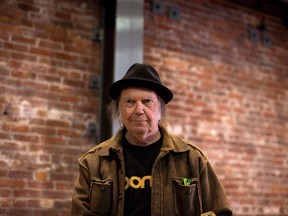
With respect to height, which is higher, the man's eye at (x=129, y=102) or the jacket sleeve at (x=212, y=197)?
the man's eye at (x=129, y=102)

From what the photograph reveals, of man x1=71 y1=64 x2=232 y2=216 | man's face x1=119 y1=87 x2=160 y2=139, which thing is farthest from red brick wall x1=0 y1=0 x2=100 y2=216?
man's face x1=119 y1=87 x2=160 y2=139

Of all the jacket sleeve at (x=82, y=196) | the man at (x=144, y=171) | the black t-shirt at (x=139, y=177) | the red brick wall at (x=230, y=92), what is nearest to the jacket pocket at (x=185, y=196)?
the man at (x=144, y=171)

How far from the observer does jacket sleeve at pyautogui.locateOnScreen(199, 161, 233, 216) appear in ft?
6.76

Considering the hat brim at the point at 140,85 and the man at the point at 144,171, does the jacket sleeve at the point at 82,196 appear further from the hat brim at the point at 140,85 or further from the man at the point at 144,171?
the hat brim at the point at 140,85

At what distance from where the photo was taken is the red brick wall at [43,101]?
135 inches

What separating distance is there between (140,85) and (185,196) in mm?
592

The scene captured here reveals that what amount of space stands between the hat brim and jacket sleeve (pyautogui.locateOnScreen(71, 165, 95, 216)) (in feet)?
1.44

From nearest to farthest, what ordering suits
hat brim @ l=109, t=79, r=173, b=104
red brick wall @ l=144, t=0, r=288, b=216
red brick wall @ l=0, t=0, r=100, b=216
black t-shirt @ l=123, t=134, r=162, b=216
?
black t-shirt @ l=123, t=134, r=162, b=216, hat brim @ l=109, t=79, r=173, b=104, red brick wall @ l=0, t=0, r=100, b=216, red brick wall @ l=144, t=0, r=288, b=216

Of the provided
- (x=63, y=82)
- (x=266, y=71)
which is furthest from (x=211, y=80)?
(x=63, y=82)

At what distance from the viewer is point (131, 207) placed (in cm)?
201

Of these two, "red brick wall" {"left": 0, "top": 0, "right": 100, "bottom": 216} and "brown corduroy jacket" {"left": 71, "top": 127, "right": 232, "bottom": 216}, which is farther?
"red brick wall" {"left": 0, "top": 0, "right": 100, "bottom": 216}

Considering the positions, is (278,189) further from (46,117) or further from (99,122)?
(46,117)

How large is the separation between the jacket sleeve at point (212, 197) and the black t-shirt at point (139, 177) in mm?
265

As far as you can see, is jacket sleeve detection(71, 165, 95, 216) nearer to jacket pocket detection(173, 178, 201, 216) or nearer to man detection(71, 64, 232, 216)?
man detection(71, 64, 232, 216)
